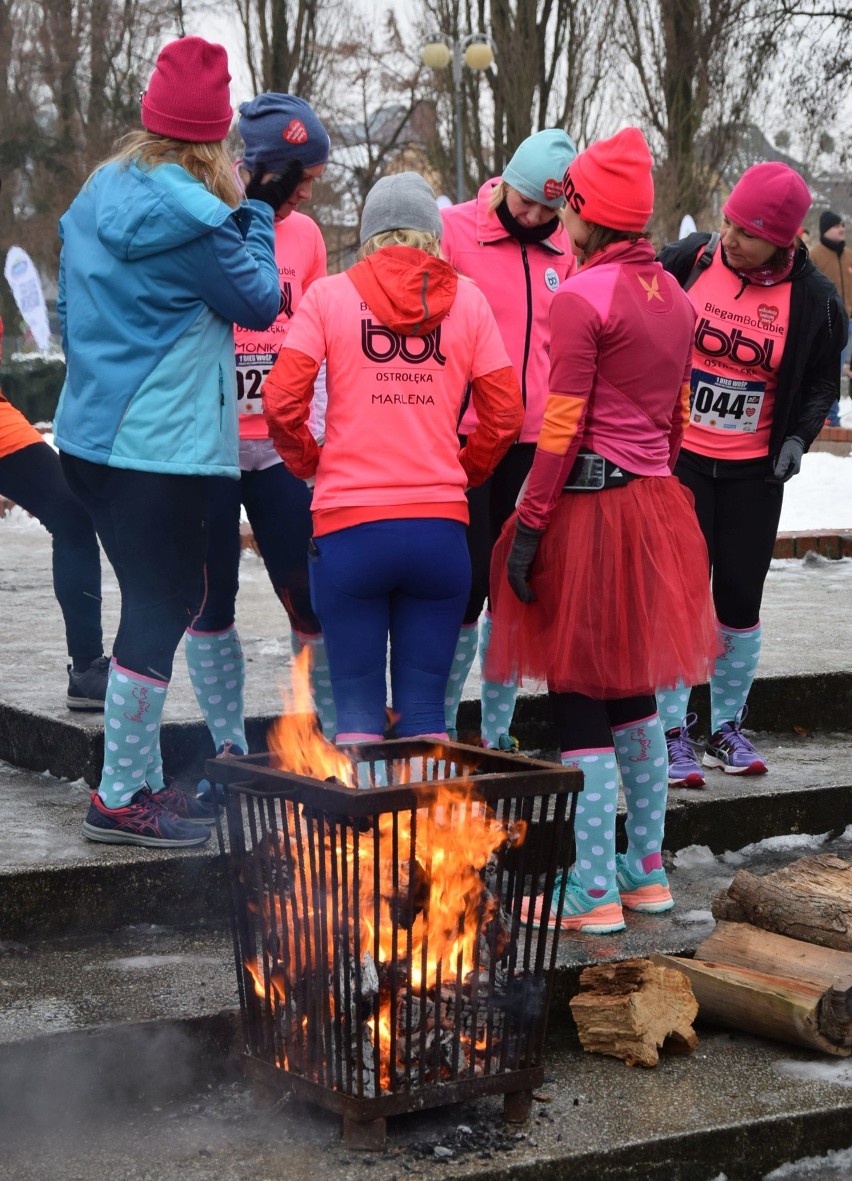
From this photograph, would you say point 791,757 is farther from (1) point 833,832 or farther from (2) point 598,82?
(2) point 598,82

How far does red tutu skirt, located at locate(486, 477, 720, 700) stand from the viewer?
12.9ft

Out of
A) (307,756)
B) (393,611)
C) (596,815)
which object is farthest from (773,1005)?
(393,611)

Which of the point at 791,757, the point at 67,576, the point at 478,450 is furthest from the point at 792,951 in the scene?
the point at 67,576

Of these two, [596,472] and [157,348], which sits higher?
[157,348]

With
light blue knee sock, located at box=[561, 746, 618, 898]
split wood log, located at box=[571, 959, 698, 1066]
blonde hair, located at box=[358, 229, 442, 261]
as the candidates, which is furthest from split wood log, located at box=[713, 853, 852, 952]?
blonde hair, located at box=[358, 229, 442, 261]

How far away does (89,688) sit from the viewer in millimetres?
5145

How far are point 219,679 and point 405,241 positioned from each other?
143cm

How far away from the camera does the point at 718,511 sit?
5121 millimetres

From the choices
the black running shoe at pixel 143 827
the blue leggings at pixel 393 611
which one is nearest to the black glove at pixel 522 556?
the blue leggings at pixel 393 611

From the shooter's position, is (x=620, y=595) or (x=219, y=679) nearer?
(x=620, y=595)

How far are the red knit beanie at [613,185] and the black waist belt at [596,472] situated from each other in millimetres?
603

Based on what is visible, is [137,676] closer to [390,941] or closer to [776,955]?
[390,941]

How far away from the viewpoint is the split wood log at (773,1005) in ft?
11.5

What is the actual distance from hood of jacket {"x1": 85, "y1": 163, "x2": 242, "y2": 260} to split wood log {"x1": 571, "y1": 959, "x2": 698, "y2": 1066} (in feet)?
6.84
